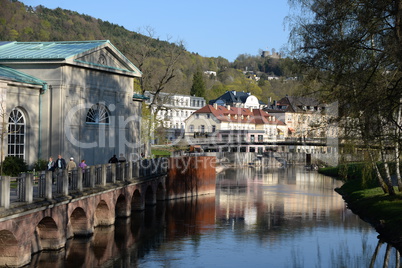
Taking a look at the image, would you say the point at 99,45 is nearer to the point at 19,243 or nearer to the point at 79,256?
the point at 79,256

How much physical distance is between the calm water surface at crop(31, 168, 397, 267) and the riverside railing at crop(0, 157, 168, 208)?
251 centimetres

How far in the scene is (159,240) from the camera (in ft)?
101

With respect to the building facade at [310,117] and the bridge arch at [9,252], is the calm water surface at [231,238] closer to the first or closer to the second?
the bridge arch at [9,252]

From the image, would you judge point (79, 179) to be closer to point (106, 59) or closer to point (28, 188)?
point (28, 188)

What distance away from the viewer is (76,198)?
26812 mm

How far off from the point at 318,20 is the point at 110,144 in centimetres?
2175

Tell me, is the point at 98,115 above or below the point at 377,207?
above

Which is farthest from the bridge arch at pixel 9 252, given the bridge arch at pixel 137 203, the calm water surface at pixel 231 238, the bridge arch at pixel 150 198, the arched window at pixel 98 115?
the bridge arch at pixel 150 198

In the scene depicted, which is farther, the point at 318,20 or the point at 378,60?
the point at 318,20

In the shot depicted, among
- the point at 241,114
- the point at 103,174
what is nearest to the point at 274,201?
the point at 103,174

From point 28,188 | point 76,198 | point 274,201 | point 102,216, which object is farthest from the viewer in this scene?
point 274,201

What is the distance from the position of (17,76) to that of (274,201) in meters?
22.3

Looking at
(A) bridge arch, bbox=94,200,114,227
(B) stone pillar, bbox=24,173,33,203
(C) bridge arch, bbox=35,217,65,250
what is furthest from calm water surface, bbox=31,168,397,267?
(B) stone pillar, bbox=24,173,33,203

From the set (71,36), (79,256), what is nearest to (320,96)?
(79,256)
